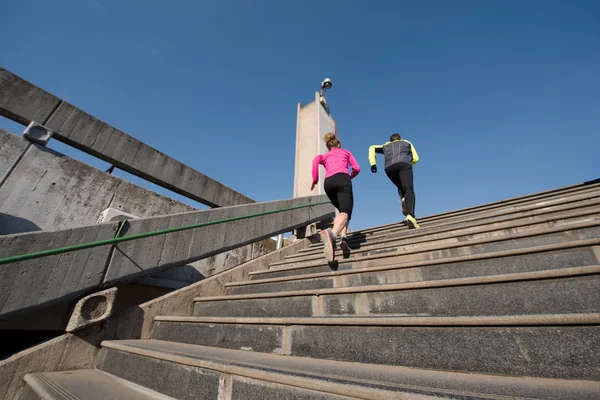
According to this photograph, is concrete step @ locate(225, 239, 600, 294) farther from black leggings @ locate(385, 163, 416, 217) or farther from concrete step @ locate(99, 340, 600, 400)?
black leggings @ locate(385, 163, 416, 217)

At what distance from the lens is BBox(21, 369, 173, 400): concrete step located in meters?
1.62

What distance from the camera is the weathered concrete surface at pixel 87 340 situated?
2.05m

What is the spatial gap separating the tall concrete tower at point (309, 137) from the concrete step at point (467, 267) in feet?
16.9

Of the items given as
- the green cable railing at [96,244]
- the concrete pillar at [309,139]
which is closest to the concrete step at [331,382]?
the green cable railing at [96,244]

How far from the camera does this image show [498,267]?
77.1 inches

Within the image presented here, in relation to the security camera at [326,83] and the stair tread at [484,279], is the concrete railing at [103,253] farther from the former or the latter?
the security camera at [326,83]

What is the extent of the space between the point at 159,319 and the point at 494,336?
315cm

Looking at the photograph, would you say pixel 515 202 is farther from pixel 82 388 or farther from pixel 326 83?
pixel 326 83

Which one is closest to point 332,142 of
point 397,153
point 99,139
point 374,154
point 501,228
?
point 374,154

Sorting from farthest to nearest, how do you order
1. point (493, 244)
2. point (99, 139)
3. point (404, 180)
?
point (404, 180) → point (99, 139) → point (493, 244)

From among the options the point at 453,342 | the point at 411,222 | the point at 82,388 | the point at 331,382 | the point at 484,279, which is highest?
the point at 411,222

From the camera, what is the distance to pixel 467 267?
6.80ft

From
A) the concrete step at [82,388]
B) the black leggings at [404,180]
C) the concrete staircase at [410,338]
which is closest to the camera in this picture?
the concrete staircase at [410,338]

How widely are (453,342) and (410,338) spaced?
0.74 feet
